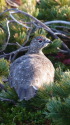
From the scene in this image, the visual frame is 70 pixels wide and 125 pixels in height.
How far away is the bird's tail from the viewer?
3.26 meters

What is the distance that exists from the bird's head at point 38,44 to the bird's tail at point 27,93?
5.93 feet

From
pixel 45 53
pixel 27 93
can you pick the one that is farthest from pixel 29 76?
pixel 45 53

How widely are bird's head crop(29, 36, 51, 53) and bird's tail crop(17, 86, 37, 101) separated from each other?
5.93 feet

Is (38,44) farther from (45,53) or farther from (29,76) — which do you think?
(29,76)

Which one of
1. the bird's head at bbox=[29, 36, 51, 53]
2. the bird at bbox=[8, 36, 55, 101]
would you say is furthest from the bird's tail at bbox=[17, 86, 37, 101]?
the bird's head at bbox=[29, 36, 51, 53]

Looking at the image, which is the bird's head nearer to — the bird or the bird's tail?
the bird

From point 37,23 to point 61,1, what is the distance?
0.80m

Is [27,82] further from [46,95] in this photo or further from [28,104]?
[46,95]

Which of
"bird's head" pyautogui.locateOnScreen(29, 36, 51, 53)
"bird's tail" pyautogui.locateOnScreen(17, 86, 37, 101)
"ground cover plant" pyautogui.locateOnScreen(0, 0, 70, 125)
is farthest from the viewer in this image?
"bird's head" pyautogui.locateOnScreen(29, 36, 51, 53)

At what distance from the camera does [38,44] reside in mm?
5133

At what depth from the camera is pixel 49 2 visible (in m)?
6.12

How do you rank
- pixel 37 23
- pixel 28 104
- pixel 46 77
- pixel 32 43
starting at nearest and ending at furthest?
1. pixel 28 104
2. pixel 46 77
3. pixel 32 43
4. pixel 37 23

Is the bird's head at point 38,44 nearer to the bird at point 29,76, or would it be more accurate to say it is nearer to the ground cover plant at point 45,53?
the ground cover plant at point 45,53

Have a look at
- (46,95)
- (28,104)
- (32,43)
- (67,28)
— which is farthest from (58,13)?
(46,95)
